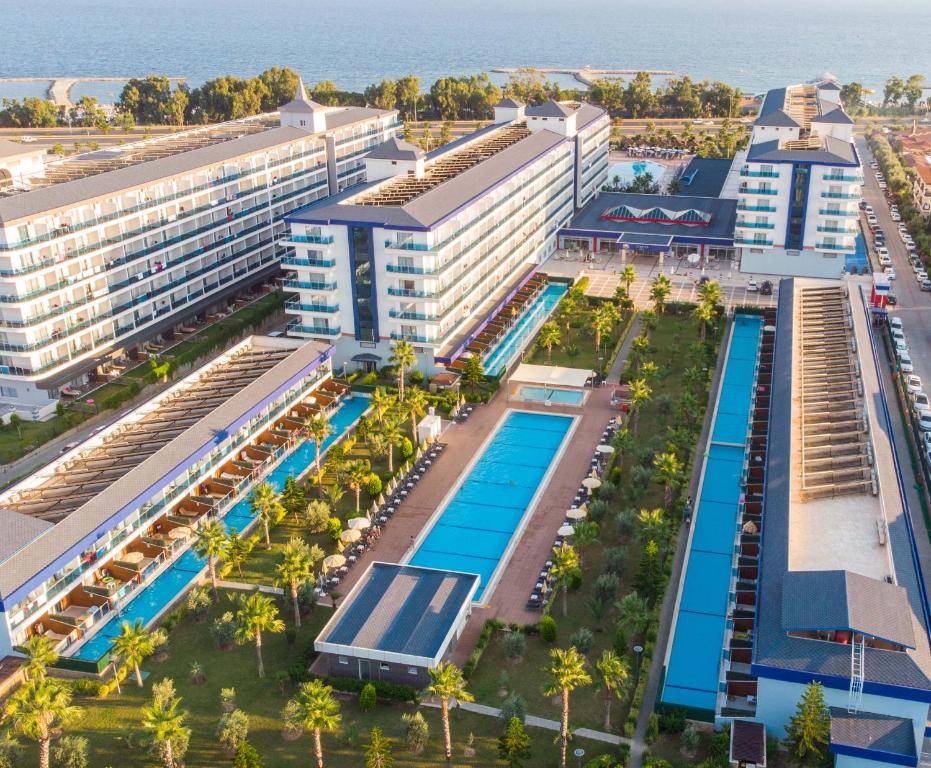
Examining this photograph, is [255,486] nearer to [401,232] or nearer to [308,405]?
[308,405]

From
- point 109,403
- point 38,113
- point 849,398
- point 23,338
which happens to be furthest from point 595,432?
point 38,113

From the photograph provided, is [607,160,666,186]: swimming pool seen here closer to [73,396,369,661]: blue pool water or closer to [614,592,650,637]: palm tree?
[73,396,369,661]: blue pool water

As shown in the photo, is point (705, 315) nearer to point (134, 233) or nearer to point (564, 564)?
point (564, 564)

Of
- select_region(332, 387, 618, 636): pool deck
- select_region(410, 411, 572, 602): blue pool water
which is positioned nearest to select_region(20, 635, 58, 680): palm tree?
select_region(332, 387, 618, 636): pool deck

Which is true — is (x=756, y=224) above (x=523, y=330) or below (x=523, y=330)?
above

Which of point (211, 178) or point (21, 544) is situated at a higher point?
point (211, 178)

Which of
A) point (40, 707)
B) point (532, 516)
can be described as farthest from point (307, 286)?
point (40, 707)
